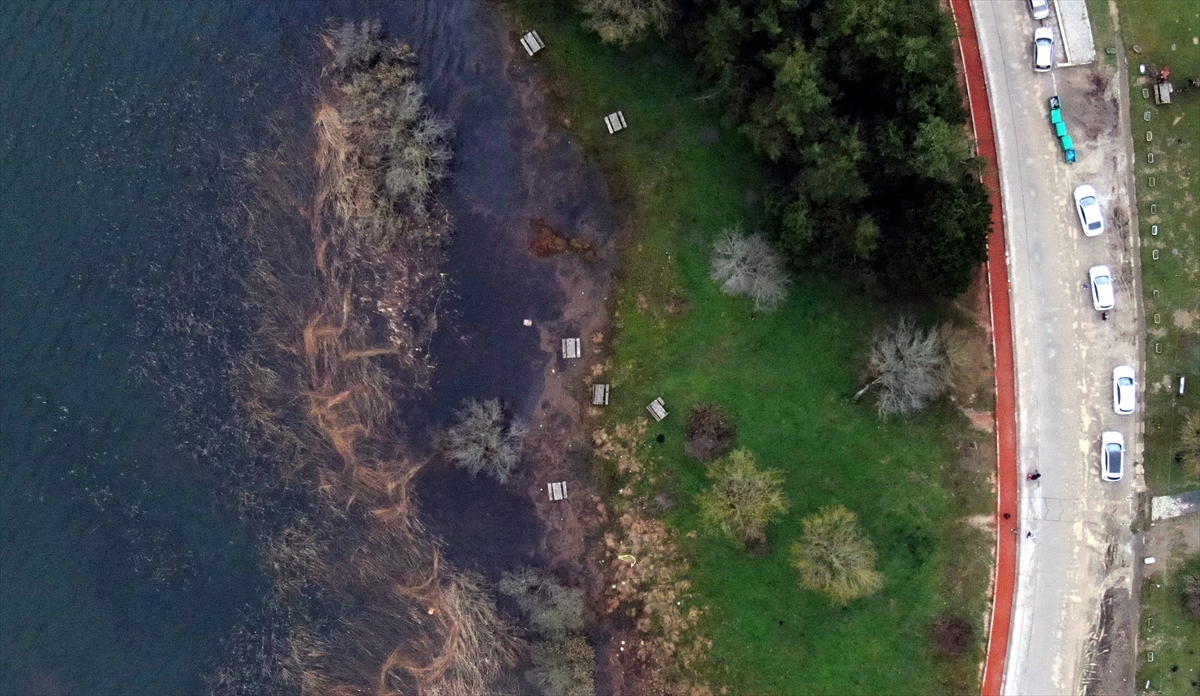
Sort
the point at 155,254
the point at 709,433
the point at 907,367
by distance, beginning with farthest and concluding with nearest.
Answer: the point at 155,254
the point at 709,433
the point at 907,367

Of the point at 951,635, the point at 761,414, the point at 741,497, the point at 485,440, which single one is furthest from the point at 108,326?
the point at 951,635

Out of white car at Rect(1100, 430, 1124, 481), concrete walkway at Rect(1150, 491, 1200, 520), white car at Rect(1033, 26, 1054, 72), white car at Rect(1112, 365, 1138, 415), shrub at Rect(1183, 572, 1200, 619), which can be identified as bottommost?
shrub at Rect(1183, 572, 1200, 619)

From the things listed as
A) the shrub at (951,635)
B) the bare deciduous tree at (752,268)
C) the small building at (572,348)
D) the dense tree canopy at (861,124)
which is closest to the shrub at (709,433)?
the bare deciduous tree at (752,268)

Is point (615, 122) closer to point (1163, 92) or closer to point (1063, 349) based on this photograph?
point (1063, 349)

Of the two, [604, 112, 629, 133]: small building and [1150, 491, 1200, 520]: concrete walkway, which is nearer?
[1150, 491, 1200, 520]: concrete walkway

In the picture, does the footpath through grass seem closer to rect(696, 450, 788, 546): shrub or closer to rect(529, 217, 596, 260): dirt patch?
rect(696, 450, 788, 546): shrub

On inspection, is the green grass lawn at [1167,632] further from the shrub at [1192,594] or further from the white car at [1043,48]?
the white car at [1043,48]

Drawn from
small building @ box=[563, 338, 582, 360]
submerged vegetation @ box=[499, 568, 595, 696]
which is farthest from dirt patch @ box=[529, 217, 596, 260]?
submerged vegetation @ box=[499, 568, 595, 696]
